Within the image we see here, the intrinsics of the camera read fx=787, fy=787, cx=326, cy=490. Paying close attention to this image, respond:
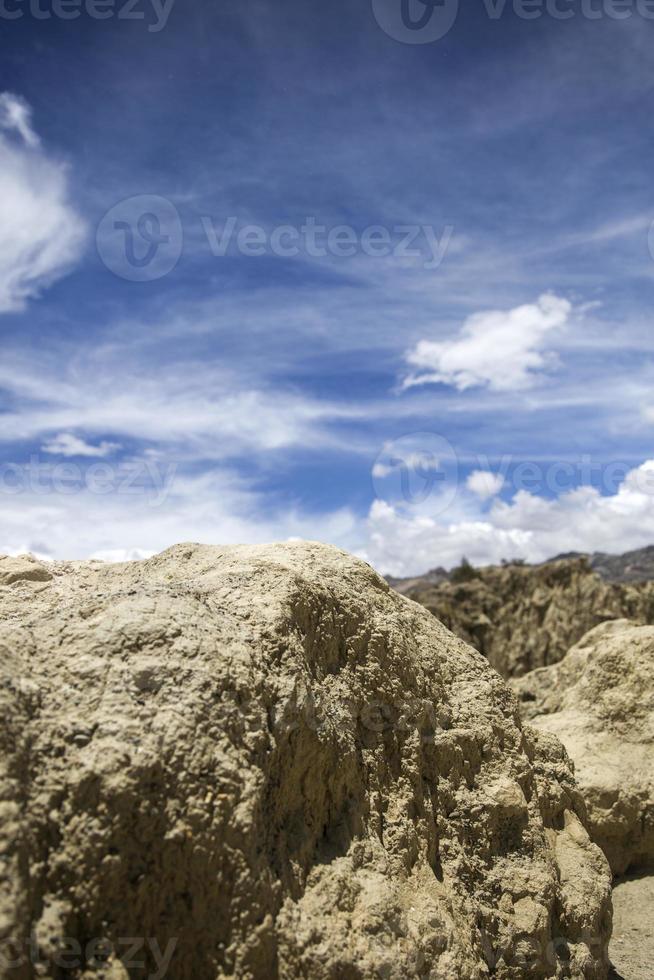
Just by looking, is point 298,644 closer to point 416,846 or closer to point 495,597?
point 416,846

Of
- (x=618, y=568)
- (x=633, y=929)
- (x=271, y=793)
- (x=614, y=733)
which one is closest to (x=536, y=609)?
(x=614, y=733)

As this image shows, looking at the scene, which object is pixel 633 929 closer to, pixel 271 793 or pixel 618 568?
pixel 271 793

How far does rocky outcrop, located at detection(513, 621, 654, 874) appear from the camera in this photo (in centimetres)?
645

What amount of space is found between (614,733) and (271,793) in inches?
191

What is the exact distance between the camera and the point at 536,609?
32.1 meters

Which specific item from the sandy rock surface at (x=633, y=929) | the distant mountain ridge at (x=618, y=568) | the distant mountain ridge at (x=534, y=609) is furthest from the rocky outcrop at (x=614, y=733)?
the distant mountain ridge at (x=618, y=568)

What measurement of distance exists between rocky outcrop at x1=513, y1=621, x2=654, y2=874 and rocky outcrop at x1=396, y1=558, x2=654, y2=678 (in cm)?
2103

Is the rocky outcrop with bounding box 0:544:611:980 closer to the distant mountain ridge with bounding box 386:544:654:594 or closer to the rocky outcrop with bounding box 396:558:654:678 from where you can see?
the rocky outcrop with bounding box 396:558:654:678

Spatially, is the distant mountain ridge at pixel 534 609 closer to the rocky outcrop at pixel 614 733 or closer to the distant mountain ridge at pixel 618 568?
the rocky outcrop at pixel 614 733

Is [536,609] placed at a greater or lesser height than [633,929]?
greater

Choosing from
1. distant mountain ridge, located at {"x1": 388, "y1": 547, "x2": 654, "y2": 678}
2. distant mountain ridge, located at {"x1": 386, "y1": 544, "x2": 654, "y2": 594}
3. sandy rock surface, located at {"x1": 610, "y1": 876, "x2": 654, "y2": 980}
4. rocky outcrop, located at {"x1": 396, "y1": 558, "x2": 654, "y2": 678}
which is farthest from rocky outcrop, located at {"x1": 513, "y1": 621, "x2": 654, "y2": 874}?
distant mountain ridge, located at {"x1": 386, "y1": 544, "x2": 654, "y2": 594}

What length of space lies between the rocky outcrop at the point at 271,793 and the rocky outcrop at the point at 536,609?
24.7 meters

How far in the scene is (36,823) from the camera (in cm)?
270

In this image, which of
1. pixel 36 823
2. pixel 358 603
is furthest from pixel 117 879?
pixel 358 603
